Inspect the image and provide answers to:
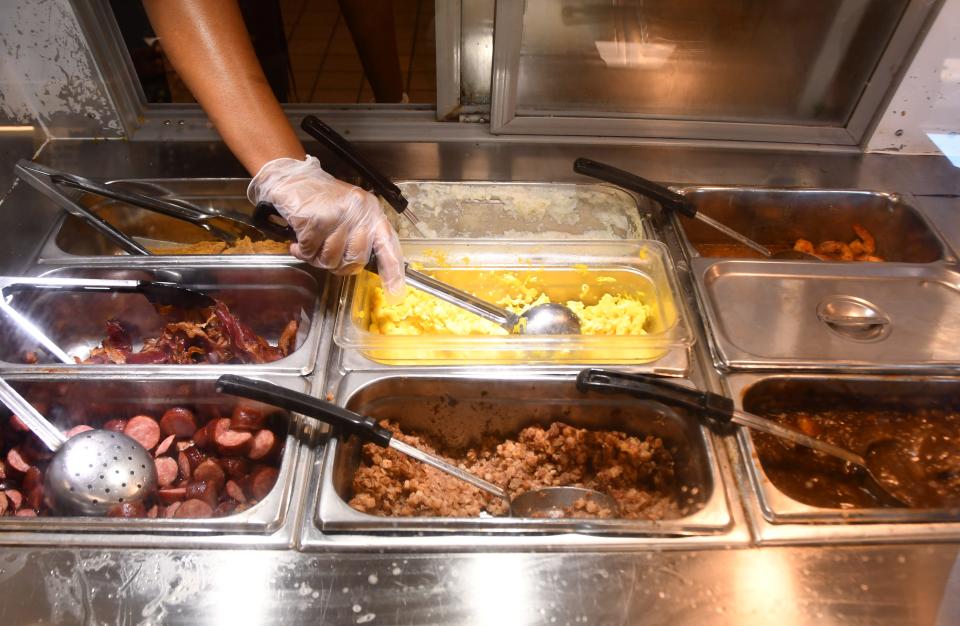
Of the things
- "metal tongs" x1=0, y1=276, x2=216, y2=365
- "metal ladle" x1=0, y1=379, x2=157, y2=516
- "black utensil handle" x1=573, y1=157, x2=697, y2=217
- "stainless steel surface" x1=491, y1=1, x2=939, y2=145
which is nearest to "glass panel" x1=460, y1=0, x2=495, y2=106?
"stainless steel surface" x1=491, y1=1, x2=939, y2=145

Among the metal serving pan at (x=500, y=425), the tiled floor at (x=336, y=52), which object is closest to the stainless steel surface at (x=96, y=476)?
the metal serving pan at (x=500, y=425)

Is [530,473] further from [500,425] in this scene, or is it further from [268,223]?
[268,223]

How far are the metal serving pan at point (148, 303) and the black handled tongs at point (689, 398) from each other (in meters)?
0.70

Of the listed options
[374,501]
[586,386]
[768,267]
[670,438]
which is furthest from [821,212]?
[374,501]

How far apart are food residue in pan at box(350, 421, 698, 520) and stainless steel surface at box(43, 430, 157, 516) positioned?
45 cm

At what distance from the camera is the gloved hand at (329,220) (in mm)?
1411

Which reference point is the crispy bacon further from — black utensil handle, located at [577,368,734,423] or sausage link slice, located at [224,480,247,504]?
black utensil handle, located at [577,368,734,423]

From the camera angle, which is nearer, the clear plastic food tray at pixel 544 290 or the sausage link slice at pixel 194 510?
the sausage link slice at pixel 194 510

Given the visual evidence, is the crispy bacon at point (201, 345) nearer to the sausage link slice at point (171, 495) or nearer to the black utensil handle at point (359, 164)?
the sausage link slice at point (171, 495)

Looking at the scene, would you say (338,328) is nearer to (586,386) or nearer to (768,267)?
(586,386)

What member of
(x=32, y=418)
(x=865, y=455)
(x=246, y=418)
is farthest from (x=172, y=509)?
(x=865, y=455)

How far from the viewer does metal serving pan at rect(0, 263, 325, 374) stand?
1567 millimetres

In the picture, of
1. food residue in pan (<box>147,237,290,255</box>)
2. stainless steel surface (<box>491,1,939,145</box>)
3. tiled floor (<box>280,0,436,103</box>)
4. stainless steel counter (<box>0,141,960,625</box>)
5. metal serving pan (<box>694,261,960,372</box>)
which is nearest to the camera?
stainless steel counter (<box>0,141,960,625</box>)

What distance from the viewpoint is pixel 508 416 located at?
149 cm
